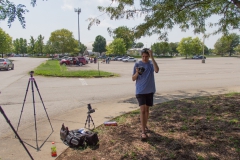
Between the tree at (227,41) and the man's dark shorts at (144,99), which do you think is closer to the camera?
the man's dark shorts at (144,99)

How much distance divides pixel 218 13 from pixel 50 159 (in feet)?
20.7

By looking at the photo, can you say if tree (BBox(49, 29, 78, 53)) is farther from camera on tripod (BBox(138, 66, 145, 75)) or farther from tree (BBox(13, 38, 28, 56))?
camera on tripod (BBox(138, 66, 145, 75))

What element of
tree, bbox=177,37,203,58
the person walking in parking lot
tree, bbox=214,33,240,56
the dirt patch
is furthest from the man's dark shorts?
tree, bbox=177,37,203,58

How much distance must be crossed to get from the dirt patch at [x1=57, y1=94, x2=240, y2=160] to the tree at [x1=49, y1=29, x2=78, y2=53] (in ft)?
194

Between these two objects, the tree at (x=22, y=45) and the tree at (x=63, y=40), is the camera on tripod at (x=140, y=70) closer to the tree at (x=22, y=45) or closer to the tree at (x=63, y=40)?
the tree at (x=63, y=40)

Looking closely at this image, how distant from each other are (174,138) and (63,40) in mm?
61505

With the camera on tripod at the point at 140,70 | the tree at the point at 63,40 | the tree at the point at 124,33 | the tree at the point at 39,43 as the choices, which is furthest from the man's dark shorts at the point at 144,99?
the tree at the point at 39,43

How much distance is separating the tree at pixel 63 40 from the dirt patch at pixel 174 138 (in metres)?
59.2

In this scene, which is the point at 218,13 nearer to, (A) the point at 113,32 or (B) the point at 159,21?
(B) the point at 159,21

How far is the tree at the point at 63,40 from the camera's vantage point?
61.6m

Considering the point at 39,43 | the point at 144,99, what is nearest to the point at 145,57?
the point at 144,99

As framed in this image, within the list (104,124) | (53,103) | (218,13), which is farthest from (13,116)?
(218,13)

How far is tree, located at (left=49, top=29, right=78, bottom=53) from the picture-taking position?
2425 inches

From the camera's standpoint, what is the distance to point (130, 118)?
5.69 meters
